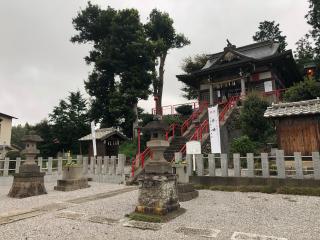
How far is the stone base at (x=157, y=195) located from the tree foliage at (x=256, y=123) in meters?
9.44

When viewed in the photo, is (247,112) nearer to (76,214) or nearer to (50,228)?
(76,214)

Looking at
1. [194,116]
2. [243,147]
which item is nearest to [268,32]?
[194,116]

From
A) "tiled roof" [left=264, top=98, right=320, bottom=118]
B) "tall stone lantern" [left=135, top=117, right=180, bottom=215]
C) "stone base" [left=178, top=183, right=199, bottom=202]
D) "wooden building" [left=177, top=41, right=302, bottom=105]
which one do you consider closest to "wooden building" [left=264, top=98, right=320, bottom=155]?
A: "tiled roof" [left=264, top=98, right=320, bottom=118]

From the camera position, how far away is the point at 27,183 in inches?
391

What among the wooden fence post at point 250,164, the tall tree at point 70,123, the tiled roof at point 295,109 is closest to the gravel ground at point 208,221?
the wooden fence post at point 250,164

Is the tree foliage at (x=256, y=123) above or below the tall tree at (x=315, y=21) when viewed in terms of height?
below

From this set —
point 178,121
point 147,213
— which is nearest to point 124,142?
point 178,121

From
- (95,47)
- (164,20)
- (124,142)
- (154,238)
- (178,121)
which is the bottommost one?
(154,238)

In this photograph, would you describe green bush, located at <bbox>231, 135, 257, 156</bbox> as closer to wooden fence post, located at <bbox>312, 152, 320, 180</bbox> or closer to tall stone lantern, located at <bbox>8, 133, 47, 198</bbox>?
wooden fence post, located at <bbox>312, 152, 320, 180</bbox>

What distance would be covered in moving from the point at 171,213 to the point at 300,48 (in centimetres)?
3368

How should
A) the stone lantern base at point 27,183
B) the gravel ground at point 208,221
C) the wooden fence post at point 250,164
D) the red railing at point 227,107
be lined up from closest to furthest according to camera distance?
the gravel ground at point 208,221, the wooden fence post at point 250,164, the stone lantern base at point 27,183, the red railing at point 227,107

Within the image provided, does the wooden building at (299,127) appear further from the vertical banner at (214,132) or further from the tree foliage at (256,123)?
the tree foliage at (256,123)

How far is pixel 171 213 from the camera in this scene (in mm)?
6492

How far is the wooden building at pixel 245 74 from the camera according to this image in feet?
69.1
